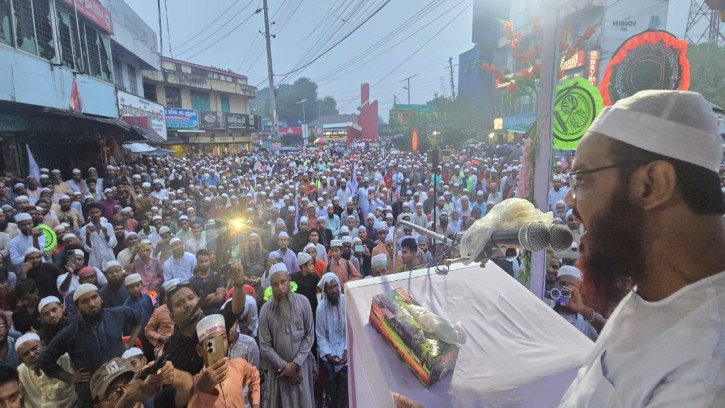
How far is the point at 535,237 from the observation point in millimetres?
1428

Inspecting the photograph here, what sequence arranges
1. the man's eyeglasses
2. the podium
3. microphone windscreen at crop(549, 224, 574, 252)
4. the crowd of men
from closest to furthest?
the man's eyeglasses, microphone windscreen at crop(549, 224, 574, 252), the podium, the crowd of men

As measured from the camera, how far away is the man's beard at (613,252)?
1.01 m

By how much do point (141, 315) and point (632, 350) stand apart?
459 cm

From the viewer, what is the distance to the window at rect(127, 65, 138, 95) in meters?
19.9

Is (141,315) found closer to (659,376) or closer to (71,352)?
(71,352)

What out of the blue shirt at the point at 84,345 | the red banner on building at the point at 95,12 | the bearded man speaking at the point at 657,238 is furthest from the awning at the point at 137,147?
the bearded man speaking at the point at 657,238

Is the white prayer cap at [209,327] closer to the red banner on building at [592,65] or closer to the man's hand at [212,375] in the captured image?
the man's hand at [212,375]

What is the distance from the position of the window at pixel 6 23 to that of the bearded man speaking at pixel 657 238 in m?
12.5

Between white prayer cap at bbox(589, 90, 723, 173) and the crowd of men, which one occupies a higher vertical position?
white prayer cap at bbox(589, 90, 723, 173)

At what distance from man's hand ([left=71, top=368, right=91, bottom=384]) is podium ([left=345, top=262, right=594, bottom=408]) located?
92.9 inches

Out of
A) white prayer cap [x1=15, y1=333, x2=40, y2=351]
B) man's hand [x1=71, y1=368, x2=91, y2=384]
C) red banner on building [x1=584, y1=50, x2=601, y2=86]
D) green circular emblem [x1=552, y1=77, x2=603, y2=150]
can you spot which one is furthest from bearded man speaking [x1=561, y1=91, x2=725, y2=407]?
red banner on building [x1=584, y1=50, x2=601, y2=86]

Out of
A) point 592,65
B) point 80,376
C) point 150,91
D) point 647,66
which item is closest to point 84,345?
point 80,376

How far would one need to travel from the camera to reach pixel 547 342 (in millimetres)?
1948

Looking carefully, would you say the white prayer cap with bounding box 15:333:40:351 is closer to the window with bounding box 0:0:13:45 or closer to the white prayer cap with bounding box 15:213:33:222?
the white prayer cap with bounding box 15:213:33:222
